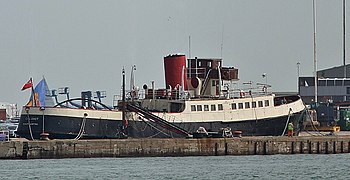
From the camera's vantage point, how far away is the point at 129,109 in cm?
7788

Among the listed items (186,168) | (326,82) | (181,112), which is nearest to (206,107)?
(181,112)

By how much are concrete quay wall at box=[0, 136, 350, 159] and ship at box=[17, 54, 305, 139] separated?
6.28ft

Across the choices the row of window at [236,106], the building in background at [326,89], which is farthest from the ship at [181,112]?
the building in background at [326,89]

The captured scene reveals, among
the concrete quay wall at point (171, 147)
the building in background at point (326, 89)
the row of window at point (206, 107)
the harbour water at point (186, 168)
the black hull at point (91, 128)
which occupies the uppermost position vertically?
the building in background at point (326, 89)

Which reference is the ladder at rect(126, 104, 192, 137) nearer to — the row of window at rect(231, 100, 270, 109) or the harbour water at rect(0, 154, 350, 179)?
the harbour water at rect(0, 154, 350, 179)

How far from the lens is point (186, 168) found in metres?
65.1

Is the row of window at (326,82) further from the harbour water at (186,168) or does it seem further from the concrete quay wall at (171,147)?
the harbour water at (186,168)

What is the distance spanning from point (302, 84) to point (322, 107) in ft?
81.4

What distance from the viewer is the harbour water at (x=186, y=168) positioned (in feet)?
199

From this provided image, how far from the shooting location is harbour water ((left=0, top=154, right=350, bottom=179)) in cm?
6066

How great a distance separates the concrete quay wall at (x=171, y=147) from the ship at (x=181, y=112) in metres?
1.91

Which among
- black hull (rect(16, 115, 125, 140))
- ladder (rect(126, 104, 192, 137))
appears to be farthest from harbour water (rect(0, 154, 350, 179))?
ladder (rect(126, 104, 192, 137))

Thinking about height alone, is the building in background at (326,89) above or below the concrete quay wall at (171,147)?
above

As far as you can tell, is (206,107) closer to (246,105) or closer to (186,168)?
(246,105)
